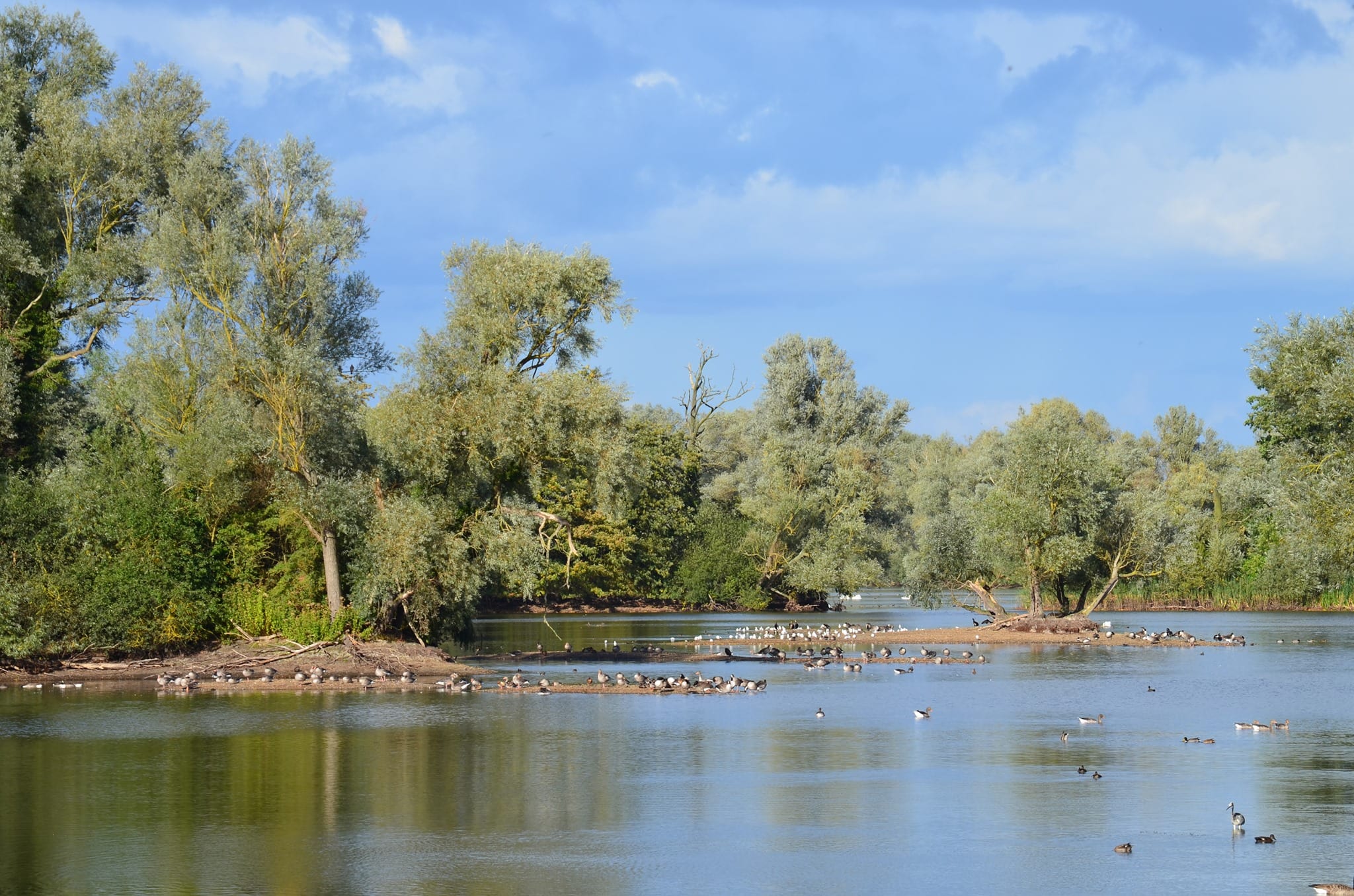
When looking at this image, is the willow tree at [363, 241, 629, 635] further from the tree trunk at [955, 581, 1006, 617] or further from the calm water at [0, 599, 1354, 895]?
the tree trunk at [955, 581, 1006, 617]

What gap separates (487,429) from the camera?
47281 millimetres

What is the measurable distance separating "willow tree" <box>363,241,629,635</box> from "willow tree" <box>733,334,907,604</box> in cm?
4254

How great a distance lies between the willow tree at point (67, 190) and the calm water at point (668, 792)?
621 inches

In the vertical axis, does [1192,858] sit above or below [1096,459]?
below

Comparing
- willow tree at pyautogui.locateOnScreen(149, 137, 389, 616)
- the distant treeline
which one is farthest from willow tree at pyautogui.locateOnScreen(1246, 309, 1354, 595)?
willow tree at pyautogui.locateOnScreen(149, 137, 389, 616)

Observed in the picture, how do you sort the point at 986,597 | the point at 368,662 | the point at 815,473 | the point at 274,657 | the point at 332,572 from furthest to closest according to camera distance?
the point at 815,473, the point at 986,597, the point at 332,572, the point at 274,657, the point at 368,662

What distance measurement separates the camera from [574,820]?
22.0 m

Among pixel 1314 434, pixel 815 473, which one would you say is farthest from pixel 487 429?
pixel 815 473

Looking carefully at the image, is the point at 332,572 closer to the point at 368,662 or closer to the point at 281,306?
the point at 368,662

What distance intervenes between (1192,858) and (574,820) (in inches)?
377

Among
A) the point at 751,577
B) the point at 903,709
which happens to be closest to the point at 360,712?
the point at 903,709

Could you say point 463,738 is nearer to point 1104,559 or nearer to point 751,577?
point 1104,559

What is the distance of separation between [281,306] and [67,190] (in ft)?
41.6

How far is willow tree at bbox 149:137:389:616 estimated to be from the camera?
4644 cm
